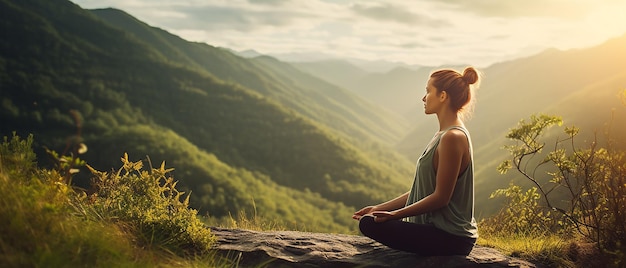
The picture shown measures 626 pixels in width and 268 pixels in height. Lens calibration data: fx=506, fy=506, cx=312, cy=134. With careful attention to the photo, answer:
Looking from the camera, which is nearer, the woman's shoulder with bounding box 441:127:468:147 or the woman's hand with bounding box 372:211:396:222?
the woman's shoulder with bounding box 441:127:468:147

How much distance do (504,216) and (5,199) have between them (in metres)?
6.68

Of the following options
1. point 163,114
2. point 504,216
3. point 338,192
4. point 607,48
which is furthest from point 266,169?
point 607,48

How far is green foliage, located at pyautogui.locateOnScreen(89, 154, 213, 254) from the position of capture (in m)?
4.99

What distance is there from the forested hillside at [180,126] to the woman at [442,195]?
277 feet

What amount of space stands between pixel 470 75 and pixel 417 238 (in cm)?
160

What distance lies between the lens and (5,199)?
373 centimetres

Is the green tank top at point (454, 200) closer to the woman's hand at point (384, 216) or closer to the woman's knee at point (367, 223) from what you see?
the woman's hand at point (384, 216)

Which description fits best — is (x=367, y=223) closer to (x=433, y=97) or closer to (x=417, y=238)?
(x=417, y=238)

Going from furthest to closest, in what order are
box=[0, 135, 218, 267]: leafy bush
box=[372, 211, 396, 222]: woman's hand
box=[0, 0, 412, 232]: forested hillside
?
1. box=[0, 0, 412, 232]: forested hillside
2. box=[372, 211, 396, 222]: woman's hand
3. box=[0, 135, 218, 267]: leafy bush

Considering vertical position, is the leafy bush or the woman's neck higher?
the woman's neck

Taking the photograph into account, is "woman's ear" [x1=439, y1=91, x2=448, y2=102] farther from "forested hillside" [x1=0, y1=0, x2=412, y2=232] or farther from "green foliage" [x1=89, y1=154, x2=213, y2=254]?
"forested hillside" [x1=0, y1=0, x2=412, y2=232]

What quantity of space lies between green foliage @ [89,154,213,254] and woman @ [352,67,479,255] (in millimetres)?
1720

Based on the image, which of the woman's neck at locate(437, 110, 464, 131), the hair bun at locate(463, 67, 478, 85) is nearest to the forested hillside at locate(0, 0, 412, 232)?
the woman's neck at locate(437, 110, 464, 131)

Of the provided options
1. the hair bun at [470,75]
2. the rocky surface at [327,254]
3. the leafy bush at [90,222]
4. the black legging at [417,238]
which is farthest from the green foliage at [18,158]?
the hair bun at [470,75]
